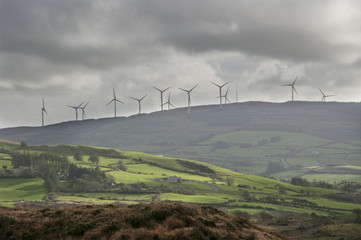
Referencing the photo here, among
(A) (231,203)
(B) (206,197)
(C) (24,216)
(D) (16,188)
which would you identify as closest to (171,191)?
(B) (206,197)

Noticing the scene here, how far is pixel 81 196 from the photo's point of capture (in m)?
185

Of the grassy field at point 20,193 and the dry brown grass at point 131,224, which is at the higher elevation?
the dry brown grass at point 131,224

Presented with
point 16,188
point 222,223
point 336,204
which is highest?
point 222,223

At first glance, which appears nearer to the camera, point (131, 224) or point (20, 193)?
point (131, 224)

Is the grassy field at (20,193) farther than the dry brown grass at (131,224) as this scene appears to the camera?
Yes

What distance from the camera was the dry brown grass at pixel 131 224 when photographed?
2786 centimetres

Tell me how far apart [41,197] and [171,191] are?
62.4 metres

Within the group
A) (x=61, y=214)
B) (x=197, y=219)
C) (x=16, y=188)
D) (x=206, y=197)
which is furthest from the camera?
(x=16, y=188)

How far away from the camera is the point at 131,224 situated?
96.8 feet

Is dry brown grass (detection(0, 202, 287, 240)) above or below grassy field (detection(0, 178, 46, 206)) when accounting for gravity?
above

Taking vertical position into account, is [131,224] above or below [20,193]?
above

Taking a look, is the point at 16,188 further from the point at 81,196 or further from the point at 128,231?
the point at 128,231

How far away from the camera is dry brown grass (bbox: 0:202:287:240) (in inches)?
1097

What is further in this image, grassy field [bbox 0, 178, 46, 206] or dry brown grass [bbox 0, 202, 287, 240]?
grassy field [bbox 0, 178, 46, 206]
